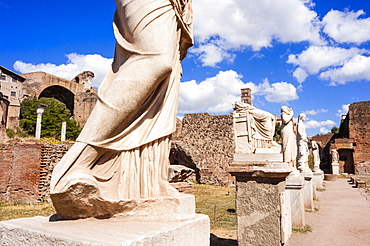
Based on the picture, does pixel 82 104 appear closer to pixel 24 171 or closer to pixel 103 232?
pixel 24 171

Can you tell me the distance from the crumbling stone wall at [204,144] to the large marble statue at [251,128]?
49.4ft

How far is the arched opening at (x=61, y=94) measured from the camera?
46406 mm

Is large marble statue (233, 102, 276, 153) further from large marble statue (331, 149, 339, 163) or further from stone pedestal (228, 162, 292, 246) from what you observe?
large marble statue (331, 149, 339, 163)

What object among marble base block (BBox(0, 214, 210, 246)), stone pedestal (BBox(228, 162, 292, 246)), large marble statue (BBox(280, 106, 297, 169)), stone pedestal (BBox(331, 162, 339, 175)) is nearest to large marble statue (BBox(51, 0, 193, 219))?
marble base block (BBox(0, 214, 210, 246))

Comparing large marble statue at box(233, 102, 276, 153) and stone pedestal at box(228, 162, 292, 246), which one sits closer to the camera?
stone pedestal at box(228, 162, 292, 246)

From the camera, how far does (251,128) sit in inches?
247

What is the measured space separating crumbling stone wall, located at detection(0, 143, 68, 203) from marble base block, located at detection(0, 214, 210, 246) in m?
10.1

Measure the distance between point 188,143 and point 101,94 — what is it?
2292cm

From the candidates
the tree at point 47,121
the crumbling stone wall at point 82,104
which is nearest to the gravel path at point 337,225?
the tree at point 47,121

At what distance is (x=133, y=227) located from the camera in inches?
57.4

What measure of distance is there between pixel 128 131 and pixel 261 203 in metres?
3.19

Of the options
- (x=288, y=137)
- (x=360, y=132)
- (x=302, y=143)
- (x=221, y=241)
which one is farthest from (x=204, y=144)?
(x=221, y=241)

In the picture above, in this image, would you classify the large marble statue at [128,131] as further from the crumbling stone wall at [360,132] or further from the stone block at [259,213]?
the crumbling stone wall at [360,132]

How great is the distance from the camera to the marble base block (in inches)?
48.6
